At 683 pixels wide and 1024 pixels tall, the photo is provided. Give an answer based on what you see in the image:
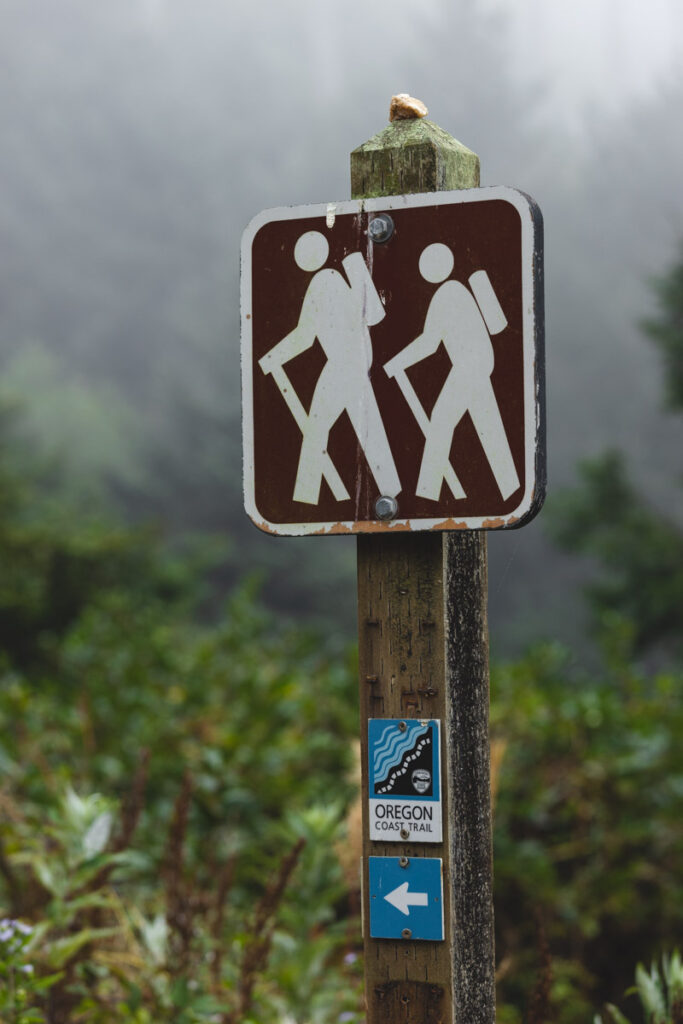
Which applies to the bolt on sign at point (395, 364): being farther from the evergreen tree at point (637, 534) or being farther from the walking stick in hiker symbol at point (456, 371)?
the evergreen tree at point (637, 534)

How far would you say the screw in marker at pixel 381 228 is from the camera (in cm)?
200

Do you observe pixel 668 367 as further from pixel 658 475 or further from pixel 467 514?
pixel 658 475

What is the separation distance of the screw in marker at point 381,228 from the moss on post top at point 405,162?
0.09 metres

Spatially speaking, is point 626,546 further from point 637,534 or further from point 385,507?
point 385,507

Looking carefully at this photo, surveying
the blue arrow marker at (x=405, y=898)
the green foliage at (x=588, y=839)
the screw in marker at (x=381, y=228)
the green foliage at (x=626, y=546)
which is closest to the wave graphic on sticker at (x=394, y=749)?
the blue arrow marker at (x=405, y=898)

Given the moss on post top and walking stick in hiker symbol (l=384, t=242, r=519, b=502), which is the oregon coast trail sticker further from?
the moss on post top

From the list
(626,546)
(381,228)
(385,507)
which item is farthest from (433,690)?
(626,546)

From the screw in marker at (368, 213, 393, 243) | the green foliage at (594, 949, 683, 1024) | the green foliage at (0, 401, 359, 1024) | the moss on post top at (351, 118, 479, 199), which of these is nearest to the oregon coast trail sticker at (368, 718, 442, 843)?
the green foliage at (0, 401, 359, 1024)

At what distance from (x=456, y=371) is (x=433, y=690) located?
20.8 inches

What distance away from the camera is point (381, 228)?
78.8 inches

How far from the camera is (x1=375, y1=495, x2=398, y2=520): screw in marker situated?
77.7 inches

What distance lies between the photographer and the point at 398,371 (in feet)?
6.47

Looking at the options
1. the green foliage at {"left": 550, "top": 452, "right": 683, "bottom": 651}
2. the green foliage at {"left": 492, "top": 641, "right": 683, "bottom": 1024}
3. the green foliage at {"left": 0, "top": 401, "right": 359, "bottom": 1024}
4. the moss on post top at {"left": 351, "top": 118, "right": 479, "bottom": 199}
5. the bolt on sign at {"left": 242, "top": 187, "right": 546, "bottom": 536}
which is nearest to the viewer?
the bolt on sign at {"left": 242, "top": 187, "right": 546, "bottom": 536}

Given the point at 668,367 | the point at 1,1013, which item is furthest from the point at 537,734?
the point at 668,367
